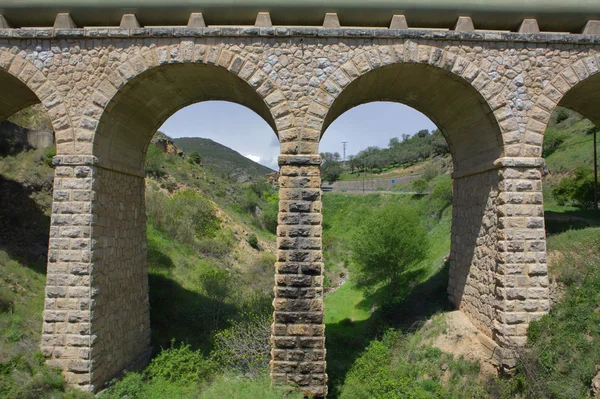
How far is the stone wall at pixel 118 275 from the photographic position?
734 centimetres

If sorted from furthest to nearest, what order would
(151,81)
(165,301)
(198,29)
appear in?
1. (165,301)
2. (151,81)
3. (198,29)

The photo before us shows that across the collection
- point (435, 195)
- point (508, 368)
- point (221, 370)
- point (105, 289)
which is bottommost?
point (221, 370)

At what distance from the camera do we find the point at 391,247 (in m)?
16.1

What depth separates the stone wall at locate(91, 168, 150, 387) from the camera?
7336 mm

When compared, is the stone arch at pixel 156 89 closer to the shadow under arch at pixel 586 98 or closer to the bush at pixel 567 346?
the bush at pixel 567 346

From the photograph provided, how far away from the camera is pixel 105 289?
7562 millimetres

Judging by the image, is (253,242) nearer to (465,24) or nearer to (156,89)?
(156,89)

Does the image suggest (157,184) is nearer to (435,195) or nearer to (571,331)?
(435,195)

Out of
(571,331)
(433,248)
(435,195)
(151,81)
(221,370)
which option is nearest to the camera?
(571,331)

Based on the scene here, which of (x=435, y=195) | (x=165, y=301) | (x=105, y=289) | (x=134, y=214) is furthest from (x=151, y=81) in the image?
(x=435, y=195)

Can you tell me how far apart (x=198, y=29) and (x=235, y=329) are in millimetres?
6675

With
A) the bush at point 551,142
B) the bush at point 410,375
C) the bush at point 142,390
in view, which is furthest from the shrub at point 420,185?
the bush at point 142,390

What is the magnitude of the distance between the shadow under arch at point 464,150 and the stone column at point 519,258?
0.29 meters

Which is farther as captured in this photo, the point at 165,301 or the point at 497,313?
the point at 165,301
